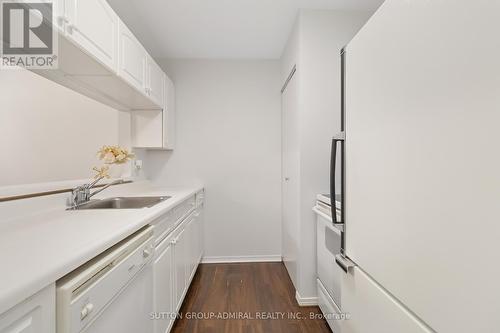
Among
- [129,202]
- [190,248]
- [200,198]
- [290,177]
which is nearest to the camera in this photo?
[129,202]

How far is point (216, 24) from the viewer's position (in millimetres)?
2166

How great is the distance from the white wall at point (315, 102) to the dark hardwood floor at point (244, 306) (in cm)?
24

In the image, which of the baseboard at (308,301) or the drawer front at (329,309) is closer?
the drawer front at (329,309)

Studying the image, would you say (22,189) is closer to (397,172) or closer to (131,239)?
(131,239)

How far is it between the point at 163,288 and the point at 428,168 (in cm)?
146

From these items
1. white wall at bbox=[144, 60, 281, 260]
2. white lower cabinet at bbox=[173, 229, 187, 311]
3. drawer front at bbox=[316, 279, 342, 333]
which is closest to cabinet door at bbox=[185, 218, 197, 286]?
white lower cabinet at bbox=[173, 229, 187, 311]

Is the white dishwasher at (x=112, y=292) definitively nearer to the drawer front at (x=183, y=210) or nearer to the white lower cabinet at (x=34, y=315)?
the white lower cabinet at (x=34, y=315)

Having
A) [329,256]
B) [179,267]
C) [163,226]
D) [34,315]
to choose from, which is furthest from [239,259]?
[34,315]

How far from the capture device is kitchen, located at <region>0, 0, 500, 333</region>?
0.52 metres

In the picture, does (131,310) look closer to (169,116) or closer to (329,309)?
(329,309)

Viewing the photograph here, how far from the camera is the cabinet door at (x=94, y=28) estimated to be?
1.08 m

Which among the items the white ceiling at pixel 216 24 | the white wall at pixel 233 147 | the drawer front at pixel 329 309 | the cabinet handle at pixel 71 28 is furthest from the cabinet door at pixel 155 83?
the drawer front at pixel 329 309

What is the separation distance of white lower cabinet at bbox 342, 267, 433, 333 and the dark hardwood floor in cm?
83

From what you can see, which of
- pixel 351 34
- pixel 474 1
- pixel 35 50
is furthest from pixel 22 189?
pixel 351 34
